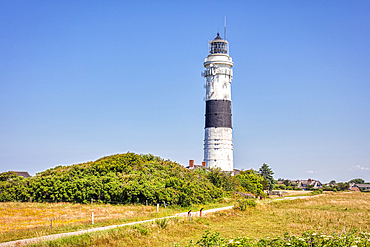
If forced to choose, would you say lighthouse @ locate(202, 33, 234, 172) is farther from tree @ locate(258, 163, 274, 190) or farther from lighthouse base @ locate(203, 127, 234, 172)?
tree @ locate(258, 163, 274, 190)

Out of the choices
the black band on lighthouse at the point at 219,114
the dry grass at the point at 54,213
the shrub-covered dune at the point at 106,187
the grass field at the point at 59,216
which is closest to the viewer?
the grass field at the point at 59,216

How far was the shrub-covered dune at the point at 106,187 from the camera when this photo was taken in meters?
32.8

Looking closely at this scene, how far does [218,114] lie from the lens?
58312 mm

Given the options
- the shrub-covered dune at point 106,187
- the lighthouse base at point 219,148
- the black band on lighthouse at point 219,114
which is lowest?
the shrub-covered dune at point 106,187

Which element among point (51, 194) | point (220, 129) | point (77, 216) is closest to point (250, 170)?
point (220, 129)

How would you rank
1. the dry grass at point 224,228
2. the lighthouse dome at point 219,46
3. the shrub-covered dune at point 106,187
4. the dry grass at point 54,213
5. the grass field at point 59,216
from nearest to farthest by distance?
the dry grass at point 224,228 → the grass field at point 59,216 → the dry grass at point 54,213 → the shrub-covered dune at point 106,187 → the lighthouse dome at point 219,46

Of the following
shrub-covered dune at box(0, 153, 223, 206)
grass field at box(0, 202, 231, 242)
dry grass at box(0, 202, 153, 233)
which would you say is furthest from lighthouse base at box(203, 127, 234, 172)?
dry grass at box(0, 202, 153, 233)

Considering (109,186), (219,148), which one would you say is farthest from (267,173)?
(109,186)

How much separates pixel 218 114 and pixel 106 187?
29.2 m

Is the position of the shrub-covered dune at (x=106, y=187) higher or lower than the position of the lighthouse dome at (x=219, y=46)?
lower

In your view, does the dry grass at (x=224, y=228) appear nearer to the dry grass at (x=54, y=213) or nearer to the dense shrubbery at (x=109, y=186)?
the dry grass at (x=54, y=213)

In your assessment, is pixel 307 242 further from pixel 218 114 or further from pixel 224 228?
pixel 218 114

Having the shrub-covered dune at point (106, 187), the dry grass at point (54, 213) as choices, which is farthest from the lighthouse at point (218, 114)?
the dry grass at point (54, 213)

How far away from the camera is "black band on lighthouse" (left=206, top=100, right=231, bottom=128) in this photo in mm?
58219
